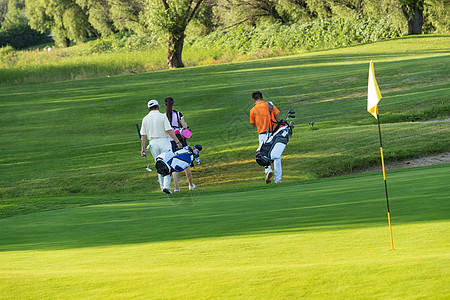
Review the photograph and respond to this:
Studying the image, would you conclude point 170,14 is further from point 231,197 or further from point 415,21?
point 231,197

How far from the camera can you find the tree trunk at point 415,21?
54656 mm

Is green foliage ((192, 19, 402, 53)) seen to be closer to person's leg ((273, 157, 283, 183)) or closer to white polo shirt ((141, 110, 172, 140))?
person's leg ((273, 157, 283, 183))

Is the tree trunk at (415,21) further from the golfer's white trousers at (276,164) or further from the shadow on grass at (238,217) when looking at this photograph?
the shadow on grass at (238,217)

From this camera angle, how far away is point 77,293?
445 centimetres

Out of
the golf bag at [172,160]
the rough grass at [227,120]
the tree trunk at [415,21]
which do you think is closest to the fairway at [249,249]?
the golf bag at [172,160]

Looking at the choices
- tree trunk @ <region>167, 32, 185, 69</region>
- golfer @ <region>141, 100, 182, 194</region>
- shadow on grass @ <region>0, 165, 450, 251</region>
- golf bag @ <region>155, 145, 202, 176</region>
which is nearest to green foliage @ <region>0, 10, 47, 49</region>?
tree trunk @ <region>167, 32, 185, 69</region>

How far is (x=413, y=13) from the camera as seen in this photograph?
53969 millimetres

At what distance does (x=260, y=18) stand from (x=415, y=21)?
20.0 meters

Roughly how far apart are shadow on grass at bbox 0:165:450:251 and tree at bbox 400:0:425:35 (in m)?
45.7

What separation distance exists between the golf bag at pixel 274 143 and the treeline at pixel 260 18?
121 feet

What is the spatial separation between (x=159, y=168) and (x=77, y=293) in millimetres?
8932

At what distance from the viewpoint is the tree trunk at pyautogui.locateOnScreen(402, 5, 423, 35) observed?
179ft

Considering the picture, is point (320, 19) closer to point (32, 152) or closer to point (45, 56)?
point (45, 56)

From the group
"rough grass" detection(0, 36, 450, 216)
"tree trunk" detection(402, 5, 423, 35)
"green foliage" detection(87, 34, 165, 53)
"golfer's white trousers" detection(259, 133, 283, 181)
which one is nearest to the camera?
"golfer's white trousers" detection(259, 133, 283, 181)
